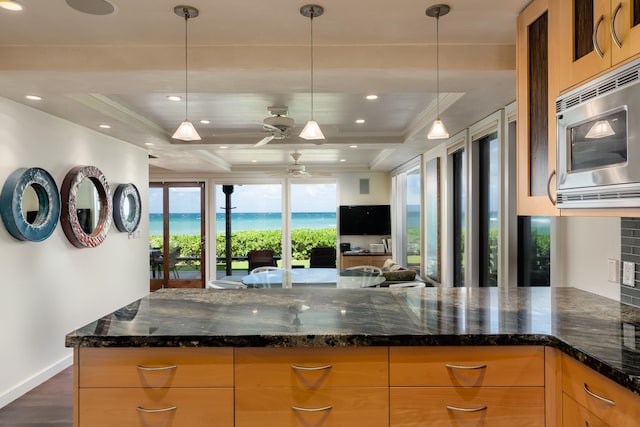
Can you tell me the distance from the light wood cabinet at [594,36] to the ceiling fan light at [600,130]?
195 mm

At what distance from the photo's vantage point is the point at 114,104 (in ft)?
12.1

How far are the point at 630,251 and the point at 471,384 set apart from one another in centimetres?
112

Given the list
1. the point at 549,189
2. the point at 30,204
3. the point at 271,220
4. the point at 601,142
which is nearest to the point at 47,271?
the point at 30,204

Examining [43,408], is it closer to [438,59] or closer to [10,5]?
[10,5]

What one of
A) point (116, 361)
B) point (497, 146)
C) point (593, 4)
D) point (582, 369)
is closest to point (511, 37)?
point (593, 4)

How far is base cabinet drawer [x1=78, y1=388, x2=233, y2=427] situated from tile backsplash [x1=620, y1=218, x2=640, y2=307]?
6.29 feet

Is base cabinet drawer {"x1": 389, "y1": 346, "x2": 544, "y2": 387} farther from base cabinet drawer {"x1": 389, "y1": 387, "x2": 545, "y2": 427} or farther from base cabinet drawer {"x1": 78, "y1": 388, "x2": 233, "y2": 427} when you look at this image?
base cabinet drawer {"x1": 78, "y1": 388, "x2": 233, "y2": 427}

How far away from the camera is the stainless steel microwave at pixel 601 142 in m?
1.31

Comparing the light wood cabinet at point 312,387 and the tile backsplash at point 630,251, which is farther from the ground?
the tile backsplash at point 630,251

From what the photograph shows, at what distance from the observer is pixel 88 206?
4.13 m

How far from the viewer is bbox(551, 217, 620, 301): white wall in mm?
2123

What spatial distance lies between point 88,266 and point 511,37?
4208 millimetres

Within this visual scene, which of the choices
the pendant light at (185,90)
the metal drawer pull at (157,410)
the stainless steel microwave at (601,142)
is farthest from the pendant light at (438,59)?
the metal drawer pull at (157,410)

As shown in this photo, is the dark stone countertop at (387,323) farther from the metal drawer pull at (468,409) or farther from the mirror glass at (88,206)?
the mirror glass at (88,206)
